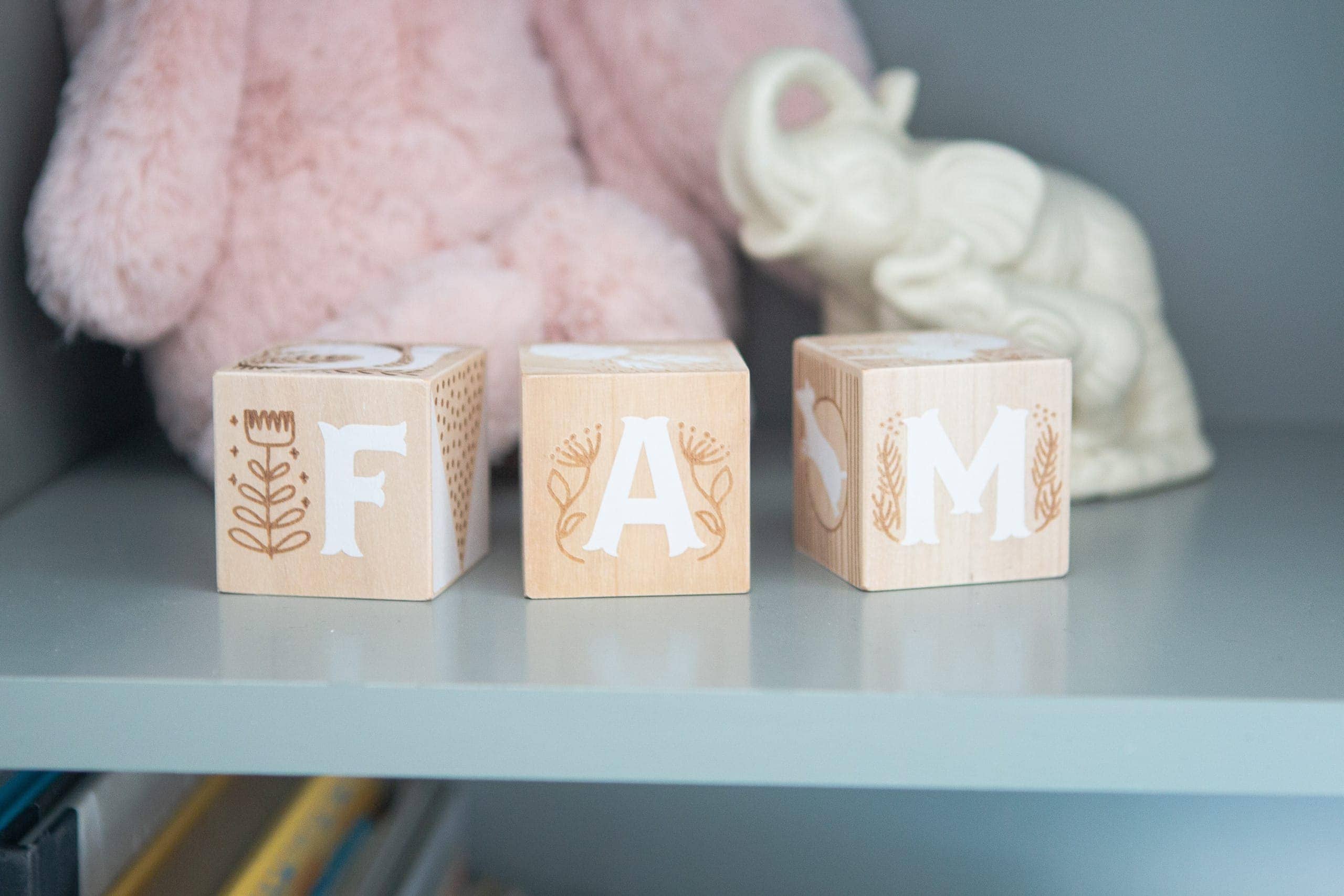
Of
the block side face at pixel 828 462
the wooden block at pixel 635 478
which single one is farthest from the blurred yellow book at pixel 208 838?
the block side face at pixel 828 462

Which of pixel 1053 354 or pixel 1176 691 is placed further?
pixel 1053 354

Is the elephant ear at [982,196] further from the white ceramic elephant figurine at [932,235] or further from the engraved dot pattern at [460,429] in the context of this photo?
the engraved dot pattern at [460,429]

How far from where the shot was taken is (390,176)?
80cm

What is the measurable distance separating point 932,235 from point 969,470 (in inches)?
7.5

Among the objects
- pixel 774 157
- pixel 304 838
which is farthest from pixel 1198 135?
pixel 304 838

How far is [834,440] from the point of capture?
628 mm

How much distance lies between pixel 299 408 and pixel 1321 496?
611 mm

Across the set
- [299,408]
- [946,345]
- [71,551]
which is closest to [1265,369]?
[946,345]

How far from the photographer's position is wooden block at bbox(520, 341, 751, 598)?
0.58 metres

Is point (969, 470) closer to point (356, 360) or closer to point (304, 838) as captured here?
point (356, 360)

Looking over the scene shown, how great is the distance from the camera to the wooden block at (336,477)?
1.90ft

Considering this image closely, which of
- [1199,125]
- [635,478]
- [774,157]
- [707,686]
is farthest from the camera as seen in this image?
[1199,125]

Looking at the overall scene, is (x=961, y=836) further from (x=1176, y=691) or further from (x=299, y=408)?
(x=299, y=408)

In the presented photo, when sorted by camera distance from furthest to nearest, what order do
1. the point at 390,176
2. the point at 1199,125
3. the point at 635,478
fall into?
the point at 1199,125 → the point at 390,176 → the point at 635,478
